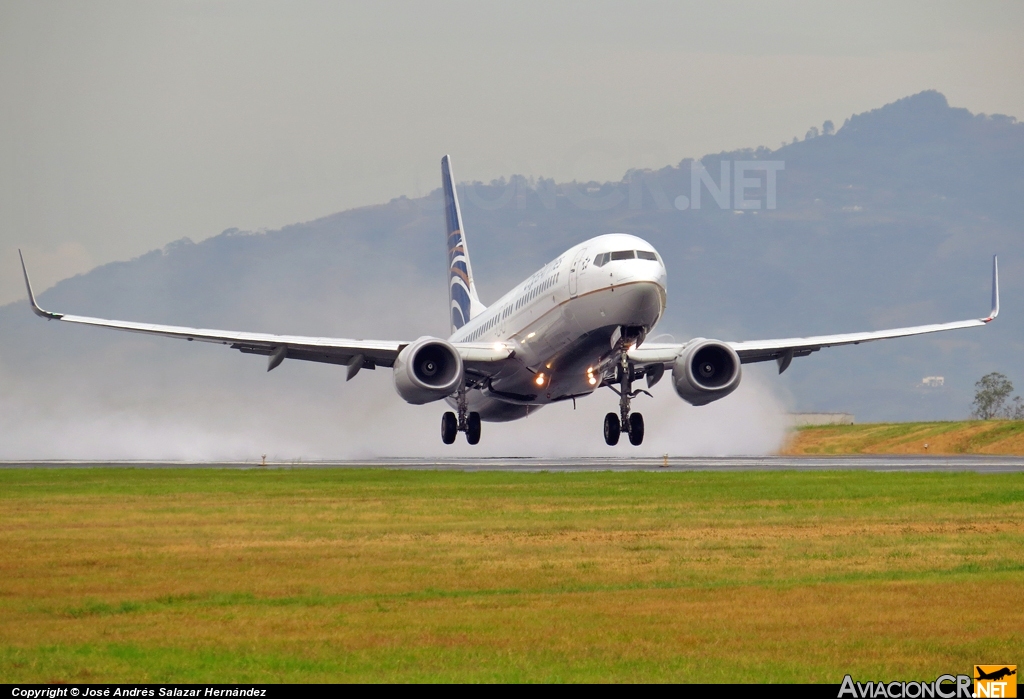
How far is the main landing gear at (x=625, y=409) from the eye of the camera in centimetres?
4184

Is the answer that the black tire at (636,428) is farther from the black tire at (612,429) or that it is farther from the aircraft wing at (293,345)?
the aircraft wing at (293,345)

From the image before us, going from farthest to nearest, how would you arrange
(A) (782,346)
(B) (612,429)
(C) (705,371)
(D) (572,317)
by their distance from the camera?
1. (A) (782,346)
2. (C) (705,371)
3. (B) (612,429)
4. (D) (572,317)

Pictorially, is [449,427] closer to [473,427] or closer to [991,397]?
[473,427]

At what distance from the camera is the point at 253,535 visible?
23547mm

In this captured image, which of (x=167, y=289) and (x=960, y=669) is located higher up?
(x=167, y=289)

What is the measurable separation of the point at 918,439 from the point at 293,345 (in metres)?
40.6

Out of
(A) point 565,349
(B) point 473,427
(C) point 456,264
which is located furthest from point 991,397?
(A) point 565,349

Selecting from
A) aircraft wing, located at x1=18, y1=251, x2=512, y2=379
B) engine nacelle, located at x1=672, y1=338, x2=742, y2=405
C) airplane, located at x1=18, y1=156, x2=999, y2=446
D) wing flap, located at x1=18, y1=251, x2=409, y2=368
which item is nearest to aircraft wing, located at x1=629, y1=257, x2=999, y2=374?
airplane, located at x1=18, y1=156, x2=999, y2=446

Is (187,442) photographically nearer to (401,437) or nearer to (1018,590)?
(401,437)

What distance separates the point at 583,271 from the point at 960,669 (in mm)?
29321

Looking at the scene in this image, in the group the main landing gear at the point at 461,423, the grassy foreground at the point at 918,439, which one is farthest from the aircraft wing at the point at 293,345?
the grassy foreground at the point at 918,439

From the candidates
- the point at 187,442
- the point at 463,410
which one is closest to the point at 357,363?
the point at 463,410

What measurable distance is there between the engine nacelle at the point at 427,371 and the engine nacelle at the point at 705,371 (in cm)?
695

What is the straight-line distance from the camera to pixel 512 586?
17.9m
